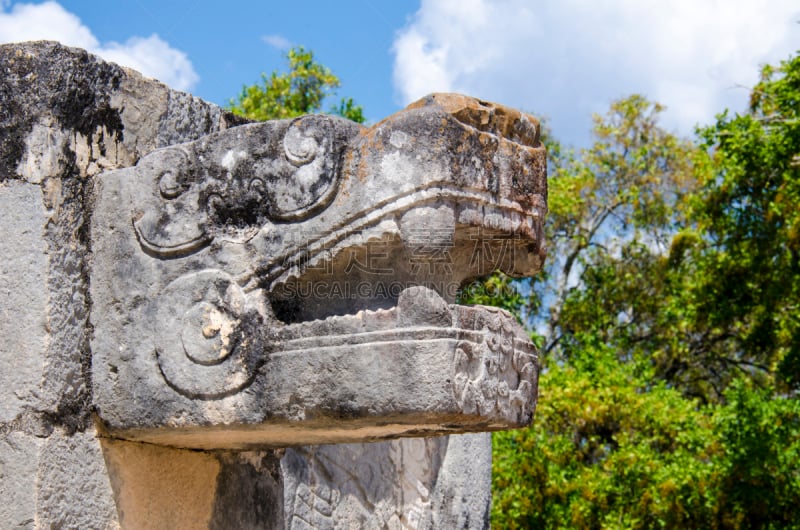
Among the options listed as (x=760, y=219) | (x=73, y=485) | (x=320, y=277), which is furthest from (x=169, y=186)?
(x=760, y=219)

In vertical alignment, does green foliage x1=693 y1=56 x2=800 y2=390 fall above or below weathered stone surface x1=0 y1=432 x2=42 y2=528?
above

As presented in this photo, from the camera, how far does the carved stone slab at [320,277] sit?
2299 millimetres

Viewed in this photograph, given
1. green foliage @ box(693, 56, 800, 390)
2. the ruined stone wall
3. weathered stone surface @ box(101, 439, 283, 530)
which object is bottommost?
weathered stone surface @ box(101, 439, 283, 530)

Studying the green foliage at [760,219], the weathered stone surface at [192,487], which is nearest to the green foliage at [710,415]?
the green foliage at [760,219]

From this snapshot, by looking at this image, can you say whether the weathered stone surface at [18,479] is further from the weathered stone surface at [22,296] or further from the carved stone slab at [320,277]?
the carved stone slab at [320,277]

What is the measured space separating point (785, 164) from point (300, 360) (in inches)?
304

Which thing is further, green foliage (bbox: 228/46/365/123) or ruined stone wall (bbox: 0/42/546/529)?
green foliage (bbox: 228/46/365/123)

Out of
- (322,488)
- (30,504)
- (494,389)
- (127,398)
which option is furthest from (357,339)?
(322,488)

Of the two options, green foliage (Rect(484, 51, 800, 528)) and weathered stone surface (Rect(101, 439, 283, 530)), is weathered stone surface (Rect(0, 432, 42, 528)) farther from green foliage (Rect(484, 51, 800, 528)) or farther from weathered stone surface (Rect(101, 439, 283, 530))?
green foliage (Rect(484, 51, 800, 528))

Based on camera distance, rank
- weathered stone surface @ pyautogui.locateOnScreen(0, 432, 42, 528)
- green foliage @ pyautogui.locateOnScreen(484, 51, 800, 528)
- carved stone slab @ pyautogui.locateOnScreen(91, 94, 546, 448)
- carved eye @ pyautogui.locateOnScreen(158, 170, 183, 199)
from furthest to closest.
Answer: green foliage @ pyautogui.locateOnScreen(484, 51, 800, 528)
carved eye @ pyautogui.locateOnScreen(158, 170, 183, 199)
weathered stone surface @ pyautogui.locateOnScreen(0, 432, 42, 528)
carved stone slab @ pyautogui.locateOnScreen(91, 94, 546, 448)

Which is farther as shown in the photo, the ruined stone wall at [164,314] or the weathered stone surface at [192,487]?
the weathered stone surface at [192,487]

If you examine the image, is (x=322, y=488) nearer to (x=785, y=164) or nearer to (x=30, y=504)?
(x=30, y=504)

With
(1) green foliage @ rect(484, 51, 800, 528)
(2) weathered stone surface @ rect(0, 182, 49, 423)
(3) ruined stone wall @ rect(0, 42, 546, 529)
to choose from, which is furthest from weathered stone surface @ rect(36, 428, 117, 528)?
(1) green foliage @ rect(484, 51, 800, 528)

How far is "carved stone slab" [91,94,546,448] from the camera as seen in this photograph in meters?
2.30
